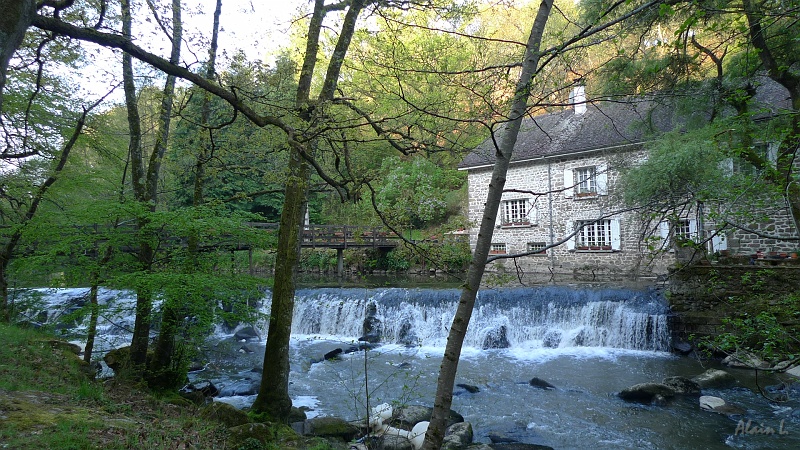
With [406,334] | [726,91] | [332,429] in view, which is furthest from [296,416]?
[406,334]

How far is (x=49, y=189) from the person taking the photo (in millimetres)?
8469

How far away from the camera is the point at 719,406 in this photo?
24.8 ft

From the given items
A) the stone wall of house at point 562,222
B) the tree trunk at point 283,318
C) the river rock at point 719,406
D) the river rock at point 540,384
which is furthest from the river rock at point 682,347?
the tree trunk at point 283,318

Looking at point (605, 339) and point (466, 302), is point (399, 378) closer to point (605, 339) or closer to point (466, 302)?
point (605, 339)

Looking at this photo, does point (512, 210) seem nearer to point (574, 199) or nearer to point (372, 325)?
point (574, 199)

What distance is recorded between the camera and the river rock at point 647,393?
809cm

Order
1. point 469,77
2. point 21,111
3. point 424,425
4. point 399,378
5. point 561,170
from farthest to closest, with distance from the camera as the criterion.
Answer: point 561,170 < point 399,378 < point 21,111 < point 424,425 < point 469,77

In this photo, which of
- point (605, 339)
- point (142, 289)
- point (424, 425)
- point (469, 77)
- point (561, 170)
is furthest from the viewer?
point (561, 170)

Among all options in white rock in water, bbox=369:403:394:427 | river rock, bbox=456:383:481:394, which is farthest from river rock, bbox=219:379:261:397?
river rock, bbox=456:383:481:394

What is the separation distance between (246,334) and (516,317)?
7350mm

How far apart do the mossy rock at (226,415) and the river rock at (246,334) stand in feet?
25.9

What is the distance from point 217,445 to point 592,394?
21.7ft

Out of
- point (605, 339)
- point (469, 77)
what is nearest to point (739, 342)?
point (469, 77)

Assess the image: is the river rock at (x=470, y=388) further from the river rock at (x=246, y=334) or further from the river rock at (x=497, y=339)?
the river rock at (x=246, y=334)
